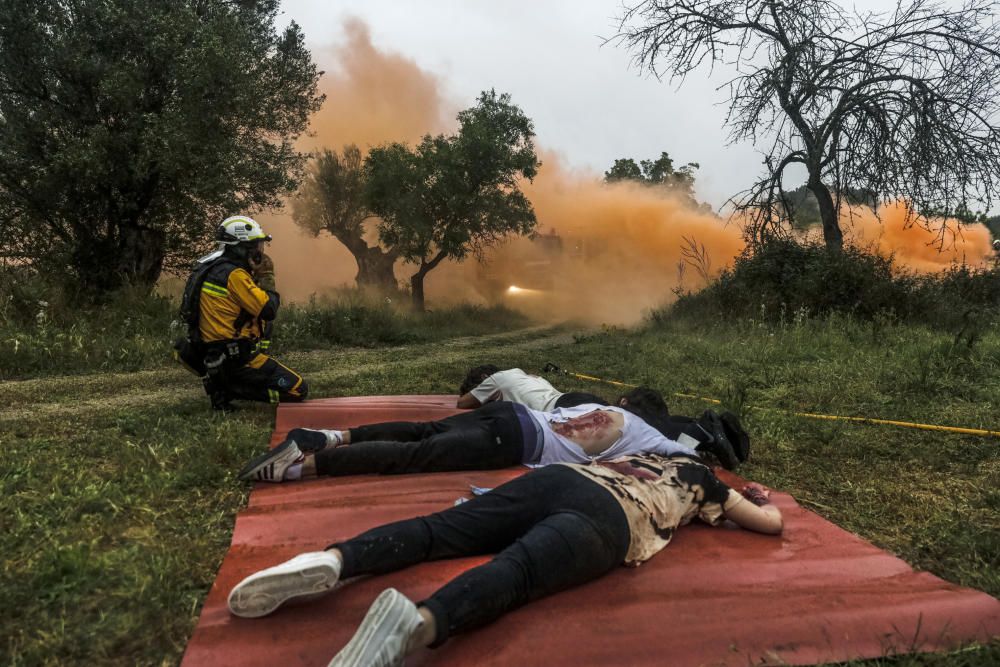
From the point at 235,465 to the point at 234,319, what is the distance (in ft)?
6.03

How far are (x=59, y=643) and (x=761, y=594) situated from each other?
2.64 meters

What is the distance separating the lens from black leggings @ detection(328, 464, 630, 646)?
2.03 metres

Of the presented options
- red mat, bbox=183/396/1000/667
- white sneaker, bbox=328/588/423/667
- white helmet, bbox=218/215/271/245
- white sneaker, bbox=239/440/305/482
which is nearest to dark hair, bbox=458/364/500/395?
white sneaker, bbox=239/440/305/482

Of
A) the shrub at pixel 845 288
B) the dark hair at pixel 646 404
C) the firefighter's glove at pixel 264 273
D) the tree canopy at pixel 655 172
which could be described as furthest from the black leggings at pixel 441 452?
the tree canopy at pixel 655 172

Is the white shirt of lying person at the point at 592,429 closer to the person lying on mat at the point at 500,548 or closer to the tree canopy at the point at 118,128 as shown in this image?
the person lying on mat at the point at 500,548

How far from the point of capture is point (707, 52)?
13406 mm

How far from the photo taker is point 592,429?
11.3ft

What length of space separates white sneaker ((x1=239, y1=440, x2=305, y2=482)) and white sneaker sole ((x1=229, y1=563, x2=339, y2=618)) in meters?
1.46

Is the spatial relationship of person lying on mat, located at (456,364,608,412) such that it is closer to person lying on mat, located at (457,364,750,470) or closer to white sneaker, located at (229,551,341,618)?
person lying on mat, located at (457,364,750,470)

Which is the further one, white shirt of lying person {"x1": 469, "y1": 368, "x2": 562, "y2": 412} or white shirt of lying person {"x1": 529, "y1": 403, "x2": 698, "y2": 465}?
white shirt of lying person {"x1": 469, "y1": 368, "x2": 562, "y2": 412}

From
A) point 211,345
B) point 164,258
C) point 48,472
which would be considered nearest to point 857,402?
point 211,345

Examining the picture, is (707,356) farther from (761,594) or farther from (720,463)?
(761,594)

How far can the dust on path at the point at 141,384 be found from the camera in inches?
218

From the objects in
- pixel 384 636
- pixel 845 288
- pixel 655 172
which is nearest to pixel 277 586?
pixel 384 636
